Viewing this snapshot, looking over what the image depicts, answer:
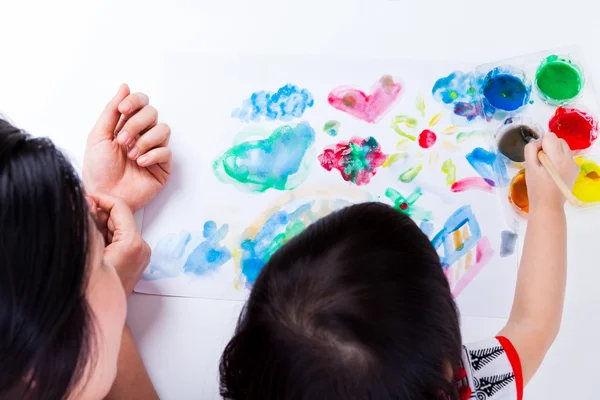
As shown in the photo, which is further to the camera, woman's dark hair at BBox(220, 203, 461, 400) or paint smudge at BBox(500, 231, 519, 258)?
paint smudge at BBox(500, 231, 519, 258)

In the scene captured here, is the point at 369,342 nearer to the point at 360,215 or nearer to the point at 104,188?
the point at 360,215

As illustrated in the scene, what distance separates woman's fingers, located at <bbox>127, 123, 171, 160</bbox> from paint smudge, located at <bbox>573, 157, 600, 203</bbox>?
0.62 m

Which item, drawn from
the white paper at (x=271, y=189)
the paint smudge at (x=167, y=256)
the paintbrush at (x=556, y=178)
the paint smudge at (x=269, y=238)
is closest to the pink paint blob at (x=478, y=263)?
the white paper at (x=271, y=189)

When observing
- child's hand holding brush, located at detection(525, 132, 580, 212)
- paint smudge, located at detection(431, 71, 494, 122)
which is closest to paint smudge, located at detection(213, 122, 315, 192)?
paint smudge, located at detection(431, 71, 494, 122)

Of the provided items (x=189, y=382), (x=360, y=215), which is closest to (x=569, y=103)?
(x=360, y=215)

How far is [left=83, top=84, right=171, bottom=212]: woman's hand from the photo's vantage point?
32.7 inches

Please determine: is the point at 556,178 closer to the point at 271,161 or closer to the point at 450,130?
the point at 450,130

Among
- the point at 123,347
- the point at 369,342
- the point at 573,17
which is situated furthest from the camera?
the point at 573,17

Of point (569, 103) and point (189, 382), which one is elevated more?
point (569, 103)

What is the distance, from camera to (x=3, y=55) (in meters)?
0.93

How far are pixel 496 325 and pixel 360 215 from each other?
34 centimetres

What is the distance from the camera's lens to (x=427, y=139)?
0.85 m

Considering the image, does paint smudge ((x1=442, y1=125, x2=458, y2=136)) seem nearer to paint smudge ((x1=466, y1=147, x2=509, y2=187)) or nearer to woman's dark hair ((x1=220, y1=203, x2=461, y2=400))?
paint smudge ((x1=466, y1=147, x2=509, y2=187))

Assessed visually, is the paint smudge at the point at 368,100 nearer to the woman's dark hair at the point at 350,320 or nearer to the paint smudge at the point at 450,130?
the paint smudge at the point at 450,130
